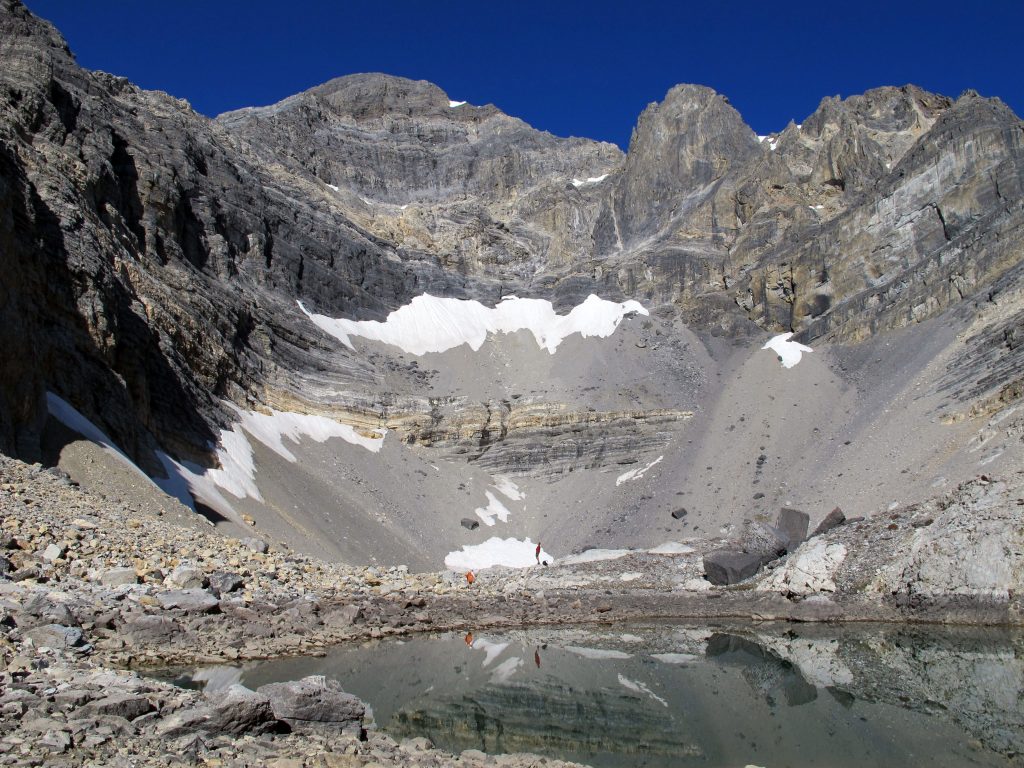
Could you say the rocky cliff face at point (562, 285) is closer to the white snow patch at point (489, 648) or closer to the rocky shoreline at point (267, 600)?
the rocky shoreline at point (267, 600)

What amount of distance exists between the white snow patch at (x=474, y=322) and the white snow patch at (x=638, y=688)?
48.3 metres

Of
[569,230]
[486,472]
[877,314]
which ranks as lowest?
[486,472]

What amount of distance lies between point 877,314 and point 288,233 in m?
46.7

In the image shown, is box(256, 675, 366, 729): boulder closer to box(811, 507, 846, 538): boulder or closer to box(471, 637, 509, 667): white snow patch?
box(471, 637, 509, 667): white snow patch

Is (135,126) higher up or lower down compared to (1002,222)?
higher up

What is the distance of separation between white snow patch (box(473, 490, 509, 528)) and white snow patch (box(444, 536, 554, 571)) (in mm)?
1943

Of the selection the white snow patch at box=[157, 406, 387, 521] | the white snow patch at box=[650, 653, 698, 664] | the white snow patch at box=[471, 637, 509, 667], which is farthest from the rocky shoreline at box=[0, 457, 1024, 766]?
the white snow patch at box=[157, 406, 387, 521]

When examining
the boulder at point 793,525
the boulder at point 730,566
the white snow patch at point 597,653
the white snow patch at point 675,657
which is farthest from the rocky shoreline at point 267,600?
the white snow patch at point 675,657

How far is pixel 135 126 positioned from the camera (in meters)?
53.3

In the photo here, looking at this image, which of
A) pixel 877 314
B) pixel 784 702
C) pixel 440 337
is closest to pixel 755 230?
pixel 877 314

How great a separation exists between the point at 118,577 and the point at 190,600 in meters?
1.49

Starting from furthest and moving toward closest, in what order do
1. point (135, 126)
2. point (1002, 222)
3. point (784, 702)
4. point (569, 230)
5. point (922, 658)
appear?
point (569, 230), point (135, 126), point (1002, 222), point (922, 658), point (784, 702)

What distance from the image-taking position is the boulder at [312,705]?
368 inches

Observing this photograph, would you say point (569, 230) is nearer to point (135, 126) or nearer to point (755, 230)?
point (755, 230)
